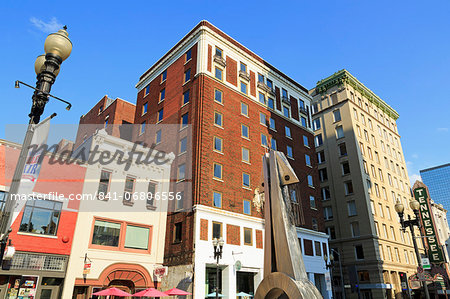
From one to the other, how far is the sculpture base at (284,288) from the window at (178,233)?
17819 millimetres

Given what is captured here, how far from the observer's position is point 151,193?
96.7 ft

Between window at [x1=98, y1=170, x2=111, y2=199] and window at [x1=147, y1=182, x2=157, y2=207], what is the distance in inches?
151

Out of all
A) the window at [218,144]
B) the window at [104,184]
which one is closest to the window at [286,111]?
the window at [218,144]

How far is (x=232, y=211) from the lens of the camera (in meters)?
32.0

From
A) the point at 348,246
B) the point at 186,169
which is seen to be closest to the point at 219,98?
the point at 186,169

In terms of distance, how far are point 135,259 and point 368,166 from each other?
4434cm

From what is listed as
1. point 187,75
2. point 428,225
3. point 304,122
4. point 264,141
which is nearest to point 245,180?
point 264,141

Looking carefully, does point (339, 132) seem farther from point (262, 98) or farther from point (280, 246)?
point (280, 246)

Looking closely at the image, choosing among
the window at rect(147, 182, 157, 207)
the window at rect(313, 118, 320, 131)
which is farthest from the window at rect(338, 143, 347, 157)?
the window at rect(147, 182, 157, 207)

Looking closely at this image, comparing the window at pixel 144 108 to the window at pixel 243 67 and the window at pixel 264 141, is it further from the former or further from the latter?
the window at pixel 264 141

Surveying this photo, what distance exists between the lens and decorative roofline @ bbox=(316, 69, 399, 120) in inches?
2413

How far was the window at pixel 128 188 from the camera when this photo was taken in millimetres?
27433

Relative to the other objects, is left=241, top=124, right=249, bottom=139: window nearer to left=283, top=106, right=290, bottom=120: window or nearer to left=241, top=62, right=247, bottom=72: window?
left=241, top=62, right=247, bottom=72: window

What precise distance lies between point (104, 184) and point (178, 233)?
821 centimetres
